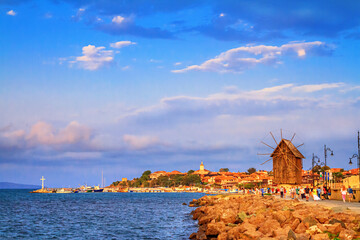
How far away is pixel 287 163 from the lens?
248ft

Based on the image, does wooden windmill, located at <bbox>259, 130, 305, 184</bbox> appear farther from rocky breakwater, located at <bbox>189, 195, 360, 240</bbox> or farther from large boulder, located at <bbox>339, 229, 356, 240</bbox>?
large boulder, located at <bbox>339, 229, 356, 240</bbox>

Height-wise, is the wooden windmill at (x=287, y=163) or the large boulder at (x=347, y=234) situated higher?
the wooden windmill at (x=287, y=163)

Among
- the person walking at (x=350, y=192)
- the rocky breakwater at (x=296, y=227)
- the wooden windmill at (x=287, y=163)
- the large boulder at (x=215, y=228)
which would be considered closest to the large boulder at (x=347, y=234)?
the rocky breakwater at (x=296, y=227)

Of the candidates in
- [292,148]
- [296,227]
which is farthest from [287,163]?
[296,227]

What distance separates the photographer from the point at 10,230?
37031 mm

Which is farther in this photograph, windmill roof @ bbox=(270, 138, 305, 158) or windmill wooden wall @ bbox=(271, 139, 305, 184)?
windmill roof @ bbox=(270, 138, 305, 158)

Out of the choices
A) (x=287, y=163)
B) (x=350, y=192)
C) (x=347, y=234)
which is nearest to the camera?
(x=347, y=234)

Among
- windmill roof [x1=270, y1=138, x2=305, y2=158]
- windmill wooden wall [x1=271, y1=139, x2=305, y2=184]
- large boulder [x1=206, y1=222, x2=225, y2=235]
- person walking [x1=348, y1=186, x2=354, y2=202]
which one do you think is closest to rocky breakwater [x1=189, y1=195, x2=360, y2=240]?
large boulder [x1=206, y1=222, x2=225, y2=235]

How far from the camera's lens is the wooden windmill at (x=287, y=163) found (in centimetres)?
7525

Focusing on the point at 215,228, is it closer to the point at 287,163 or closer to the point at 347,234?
the point at 347,234

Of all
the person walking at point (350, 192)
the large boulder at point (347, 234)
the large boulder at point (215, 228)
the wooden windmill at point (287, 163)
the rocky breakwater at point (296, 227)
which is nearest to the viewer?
the large boulder at point (347, 234)

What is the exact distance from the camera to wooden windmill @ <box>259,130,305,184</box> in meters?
75.2

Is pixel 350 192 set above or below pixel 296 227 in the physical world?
above

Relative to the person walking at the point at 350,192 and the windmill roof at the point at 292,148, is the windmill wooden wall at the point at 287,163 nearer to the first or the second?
the windmill roof at the point at 292,148
